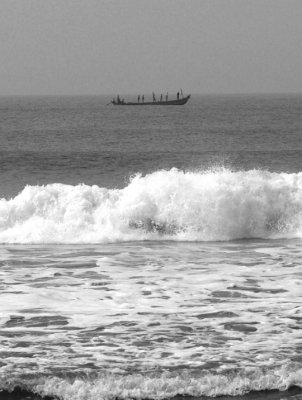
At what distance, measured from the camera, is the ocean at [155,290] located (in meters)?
10.3

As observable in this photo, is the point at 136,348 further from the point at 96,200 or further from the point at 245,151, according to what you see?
the point at 245,151

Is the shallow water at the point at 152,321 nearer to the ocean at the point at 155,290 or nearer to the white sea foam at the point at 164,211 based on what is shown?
the ocean at the point at 155,290

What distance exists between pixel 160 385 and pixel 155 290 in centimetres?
474

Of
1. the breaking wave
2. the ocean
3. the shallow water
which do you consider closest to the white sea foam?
the ocean

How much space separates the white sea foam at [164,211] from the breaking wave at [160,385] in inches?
427

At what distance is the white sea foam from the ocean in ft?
0.13

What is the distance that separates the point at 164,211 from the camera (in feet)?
74.1

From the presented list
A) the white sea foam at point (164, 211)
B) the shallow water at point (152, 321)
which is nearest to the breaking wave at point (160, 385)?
the shallow water at point (152, 321)

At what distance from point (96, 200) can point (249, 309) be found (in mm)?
10843

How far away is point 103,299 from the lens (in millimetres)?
14234

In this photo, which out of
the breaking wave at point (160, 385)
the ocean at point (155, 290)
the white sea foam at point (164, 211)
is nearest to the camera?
the breaking wave at point (160, 385)

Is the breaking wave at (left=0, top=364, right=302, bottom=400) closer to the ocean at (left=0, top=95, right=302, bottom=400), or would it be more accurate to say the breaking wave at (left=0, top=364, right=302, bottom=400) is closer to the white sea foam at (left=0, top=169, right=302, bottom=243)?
the ocean at (left=0, top=95, right=302, bottom=400)

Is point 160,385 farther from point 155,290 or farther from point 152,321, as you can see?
point 155,290

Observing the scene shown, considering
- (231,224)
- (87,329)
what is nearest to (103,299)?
(87,329)
